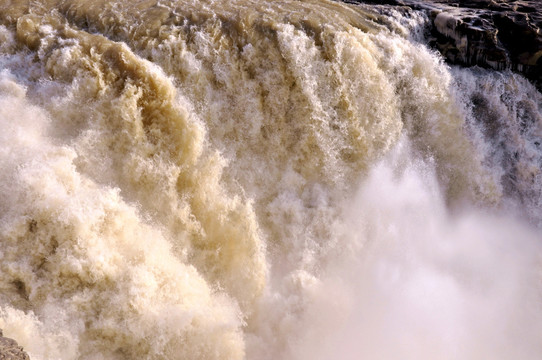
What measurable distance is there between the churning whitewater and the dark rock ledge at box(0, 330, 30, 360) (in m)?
0.44

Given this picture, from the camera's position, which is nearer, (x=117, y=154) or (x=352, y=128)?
(x=117, y=154)

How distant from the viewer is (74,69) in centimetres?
520

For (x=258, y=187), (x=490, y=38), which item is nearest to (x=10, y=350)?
(x=258, y=187)

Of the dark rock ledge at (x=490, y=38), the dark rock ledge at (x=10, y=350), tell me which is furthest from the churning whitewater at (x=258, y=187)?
the dark rock ledge at (x=10, y=350)

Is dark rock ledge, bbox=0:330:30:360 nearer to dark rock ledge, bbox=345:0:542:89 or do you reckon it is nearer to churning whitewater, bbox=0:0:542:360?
churning whitewater, bbox=0:0:542:360

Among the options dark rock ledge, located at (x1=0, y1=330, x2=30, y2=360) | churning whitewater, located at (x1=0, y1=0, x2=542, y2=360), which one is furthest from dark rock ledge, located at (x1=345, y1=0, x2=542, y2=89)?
dark rock ledge, located at (x1=0, y1=330, x2=30, y2=360)

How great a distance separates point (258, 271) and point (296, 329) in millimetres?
783

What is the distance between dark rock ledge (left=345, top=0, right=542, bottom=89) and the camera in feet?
23.1

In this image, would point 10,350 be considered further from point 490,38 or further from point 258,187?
point 490,38

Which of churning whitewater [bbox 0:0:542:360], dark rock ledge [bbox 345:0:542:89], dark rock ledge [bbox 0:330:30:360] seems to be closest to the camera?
dark rock ledge [bbox 0:330:30:360]

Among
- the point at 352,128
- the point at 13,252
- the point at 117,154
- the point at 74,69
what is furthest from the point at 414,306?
the point at 74,69

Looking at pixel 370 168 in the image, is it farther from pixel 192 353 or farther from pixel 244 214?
pixel 192 353

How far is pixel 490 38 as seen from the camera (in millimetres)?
7059

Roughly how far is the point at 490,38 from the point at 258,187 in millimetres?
4241
